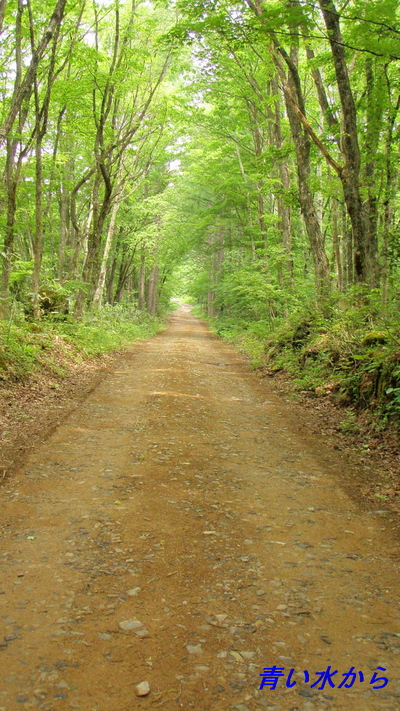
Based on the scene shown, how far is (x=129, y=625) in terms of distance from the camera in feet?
8.51

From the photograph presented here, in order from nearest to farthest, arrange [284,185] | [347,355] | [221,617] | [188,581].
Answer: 1. [221,617]
2. [188,581]
3. [347,355]
4. [284,185]

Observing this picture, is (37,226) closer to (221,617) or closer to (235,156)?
(221,617)

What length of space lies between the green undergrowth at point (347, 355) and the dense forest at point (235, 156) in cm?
4

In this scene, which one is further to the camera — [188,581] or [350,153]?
[350,153]

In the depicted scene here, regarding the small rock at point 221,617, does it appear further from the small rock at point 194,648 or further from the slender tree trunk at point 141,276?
the slender tree trunk at point 141,276

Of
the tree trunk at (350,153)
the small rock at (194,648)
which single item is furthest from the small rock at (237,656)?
the tree trunk at (350,153)

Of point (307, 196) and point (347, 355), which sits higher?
point (307, 196)

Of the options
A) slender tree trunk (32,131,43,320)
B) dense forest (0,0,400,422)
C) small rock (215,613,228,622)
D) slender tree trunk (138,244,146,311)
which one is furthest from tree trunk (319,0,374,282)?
slender tree trunk (138,244,146,311)

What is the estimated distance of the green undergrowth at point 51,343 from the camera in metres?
8.29

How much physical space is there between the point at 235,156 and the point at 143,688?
22.3m

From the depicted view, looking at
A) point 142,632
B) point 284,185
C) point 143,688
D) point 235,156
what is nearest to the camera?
point 143,688

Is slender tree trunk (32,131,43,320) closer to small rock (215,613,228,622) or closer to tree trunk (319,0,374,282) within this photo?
tree trunk (319,0,374,282)

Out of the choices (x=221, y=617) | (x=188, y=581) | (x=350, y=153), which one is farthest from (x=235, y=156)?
(x=221, y=617)

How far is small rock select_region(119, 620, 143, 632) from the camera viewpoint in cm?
257
